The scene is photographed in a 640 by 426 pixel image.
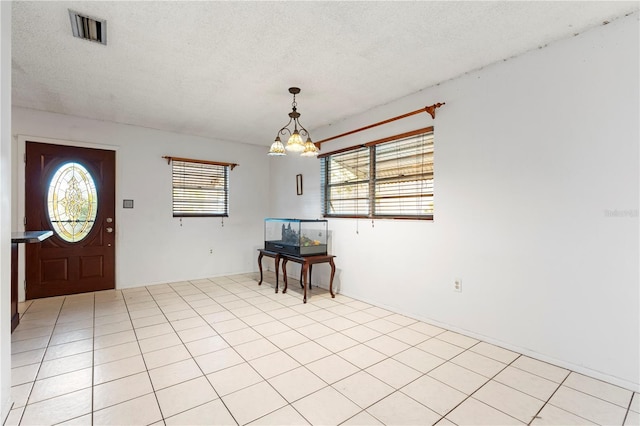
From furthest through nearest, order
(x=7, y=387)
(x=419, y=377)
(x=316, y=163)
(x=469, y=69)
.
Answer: (x=316, y=163), (x=469, y=69), (x=419, y=377), (x=7, y=387)

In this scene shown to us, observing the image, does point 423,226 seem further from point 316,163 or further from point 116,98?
point 116,98

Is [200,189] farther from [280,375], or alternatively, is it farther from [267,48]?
[280,375]

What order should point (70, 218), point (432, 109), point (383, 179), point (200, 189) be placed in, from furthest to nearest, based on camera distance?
point (200, 189), point (70, 218), point (383, 179), point (432, 109)

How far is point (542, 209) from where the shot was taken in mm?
2484

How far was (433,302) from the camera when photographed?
3.25 m

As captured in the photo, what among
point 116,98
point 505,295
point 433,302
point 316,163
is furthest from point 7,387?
point 316,163

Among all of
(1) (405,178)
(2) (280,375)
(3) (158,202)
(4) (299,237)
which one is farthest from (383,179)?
(3) (158,202)

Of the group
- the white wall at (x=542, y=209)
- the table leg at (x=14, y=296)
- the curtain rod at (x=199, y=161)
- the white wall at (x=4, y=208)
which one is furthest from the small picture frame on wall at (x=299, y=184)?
the white wall at (x=4, y=208)

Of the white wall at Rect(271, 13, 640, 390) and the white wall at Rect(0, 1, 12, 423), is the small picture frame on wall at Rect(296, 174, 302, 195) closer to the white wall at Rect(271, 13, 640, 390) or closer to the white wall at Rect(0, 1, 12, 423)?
the white wall at Rect(271, 13, 640, 390)

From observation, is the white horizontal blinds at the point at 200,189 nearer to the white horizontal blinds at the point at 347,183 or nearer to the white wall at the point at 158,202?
the white wall at the point at 158,202

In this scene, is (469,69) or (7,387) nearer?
(7,387)

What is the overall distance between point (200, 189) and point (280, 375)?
3951mm

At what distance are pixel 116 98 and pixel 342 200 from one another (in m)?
3.06

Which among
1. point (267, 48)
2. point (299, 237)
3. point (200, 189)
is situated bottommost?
point (299, 237)
